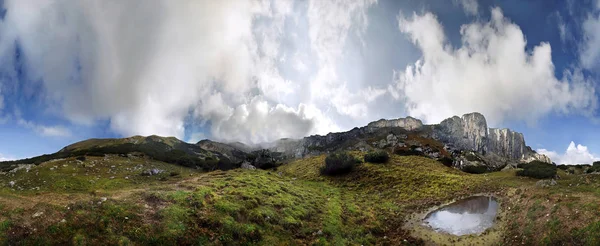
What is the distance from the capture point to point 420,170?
56.2 m

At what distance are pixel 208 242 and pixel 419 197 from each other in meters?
33.1

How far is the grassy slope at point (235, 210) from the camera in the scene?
16.9 metres

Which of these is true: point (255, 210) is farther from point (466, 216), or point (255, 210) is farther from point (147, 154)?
point (147, 154)

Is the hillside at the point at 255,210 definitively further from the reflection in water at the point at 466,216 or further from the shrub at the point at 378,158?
the shrub at the point at 378,158

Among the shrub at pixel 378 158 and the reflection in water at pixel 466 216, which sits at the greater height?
the shrub at pixel 378 158

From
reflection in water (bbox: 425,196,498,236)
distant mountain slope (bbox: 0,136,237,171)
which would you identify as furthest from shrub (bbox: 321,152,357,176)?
distant mountain slope (bbox: 0,136,237,171)

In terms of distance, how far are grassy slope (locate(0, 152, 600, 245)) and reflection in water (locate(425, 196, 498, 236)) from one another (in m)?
2.32

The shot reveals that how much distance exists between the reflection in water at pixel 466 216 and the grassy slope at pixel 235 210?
2.32m

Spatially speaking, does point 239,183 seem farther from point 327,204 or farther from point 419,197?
point 419,197

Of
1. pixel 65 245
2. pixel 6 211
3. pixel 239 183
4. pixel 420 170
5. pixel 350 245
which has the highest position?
pixel 420 170

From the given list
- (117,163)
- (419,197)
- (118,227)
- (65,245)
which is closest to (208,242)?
(118,227)

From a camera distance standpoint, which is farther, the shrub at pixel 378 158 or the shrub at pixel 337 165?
the shrub at pixel 378 158

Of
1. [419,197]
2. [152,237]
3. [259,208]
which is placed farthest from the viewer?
[419,197]

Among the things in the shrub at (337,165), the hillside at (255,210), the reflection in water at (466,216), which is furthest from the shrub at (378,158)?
the reflection in water at (466,216)
